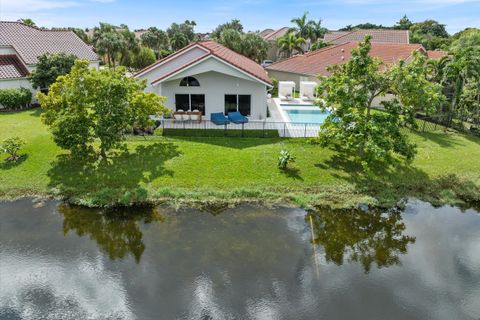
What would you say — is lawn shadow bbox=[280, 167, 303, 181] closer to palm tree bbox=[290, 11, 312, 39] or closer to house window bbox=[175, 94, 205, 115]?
house window bbox=[175, 94, 205, 115]

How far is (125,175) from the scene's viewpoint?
63.6 ft

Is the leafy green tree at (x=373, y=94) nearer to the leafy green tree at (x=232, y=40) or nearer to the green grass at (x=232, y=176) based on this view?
the green grass at (x=232, y=176)

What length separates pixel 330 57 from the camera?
4431cm

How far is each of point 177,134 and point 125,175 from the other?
676cm

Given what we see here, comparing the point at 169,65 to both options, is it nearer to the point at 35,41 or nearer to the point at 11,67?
the point at 11,67

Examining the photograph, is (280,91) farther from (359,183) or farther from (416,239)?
(416,239)

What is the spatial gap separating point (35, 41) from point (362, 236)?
40036 mm

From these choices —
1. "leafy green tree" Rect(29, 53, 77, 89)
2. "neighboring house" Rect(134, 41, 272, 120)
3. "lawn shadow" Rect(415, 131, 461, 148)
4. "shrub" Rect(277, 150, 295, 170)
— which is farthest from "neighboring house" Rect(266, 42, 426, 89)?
"leafy green tree" Rect(29, 53, 77, 89)

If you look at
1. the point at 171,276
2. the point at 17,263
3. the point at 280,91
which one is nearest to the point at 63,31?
the point at 280,91

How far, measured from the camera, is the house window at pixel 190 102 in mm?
28203

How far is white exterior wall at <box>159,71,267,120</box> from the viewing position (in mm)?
27609

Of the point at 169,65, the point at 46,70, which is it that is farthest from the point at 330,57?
the point at 46,70

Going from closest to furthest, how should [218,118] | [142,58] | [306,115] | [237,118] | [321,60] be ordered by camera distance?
[237,118] < [218,118] < [306,115] < [321,60] < [142,58]

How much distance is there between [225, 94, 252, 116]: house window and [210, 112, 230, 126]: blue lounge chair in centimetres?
88
